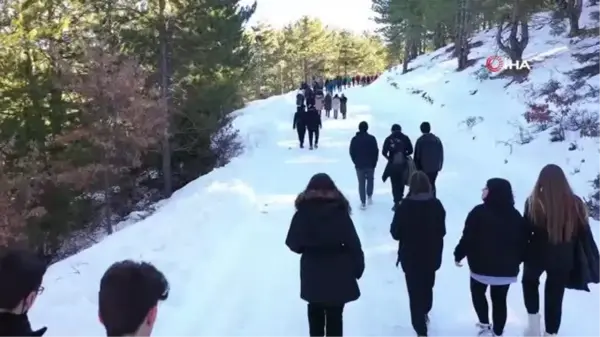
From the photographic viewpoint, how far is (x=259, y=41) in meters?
67.1

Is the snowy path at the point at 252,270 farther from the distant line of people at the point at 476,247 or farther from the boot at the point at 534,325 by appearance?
the distant line of people at the point at 476,247

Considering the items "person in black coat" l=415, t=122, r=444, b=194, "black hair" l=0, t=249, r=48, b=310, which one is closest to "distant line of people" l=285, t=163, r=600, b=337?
"black hair" l=0, t=249, r=48, b=310

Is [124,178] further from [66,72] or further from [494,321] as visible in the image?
[494,321]

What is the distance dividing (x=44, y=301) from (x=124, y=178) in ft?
51.0

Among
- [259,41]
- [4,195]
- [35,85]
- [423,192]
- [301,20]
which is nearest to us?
[423,192]

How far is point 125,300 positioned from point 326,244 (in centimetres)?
265

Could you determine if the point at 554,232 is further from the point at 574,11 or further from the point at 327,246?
the point at 574,11

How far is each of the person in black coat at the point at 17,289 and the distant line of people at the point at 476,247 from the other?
245cm

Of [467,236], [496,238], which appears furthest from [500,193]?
[467,236]

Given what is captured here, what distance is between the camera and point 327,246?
481 centimetres

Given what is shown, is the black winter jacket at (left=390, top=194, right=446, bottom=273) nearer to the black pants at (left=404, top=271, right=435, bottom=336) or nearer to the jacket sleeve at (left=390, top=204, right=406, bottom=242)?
the jacket sleeve at (left=390, top=204, right=406, bottom=242)

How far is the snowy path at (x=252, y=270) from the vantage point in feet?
20.9

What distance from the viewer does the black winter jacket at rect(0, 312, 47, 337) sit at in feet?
8.63

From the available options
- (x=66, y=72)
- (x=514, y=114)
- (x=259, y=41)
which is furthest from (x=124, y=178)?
(x=259, y=41)
